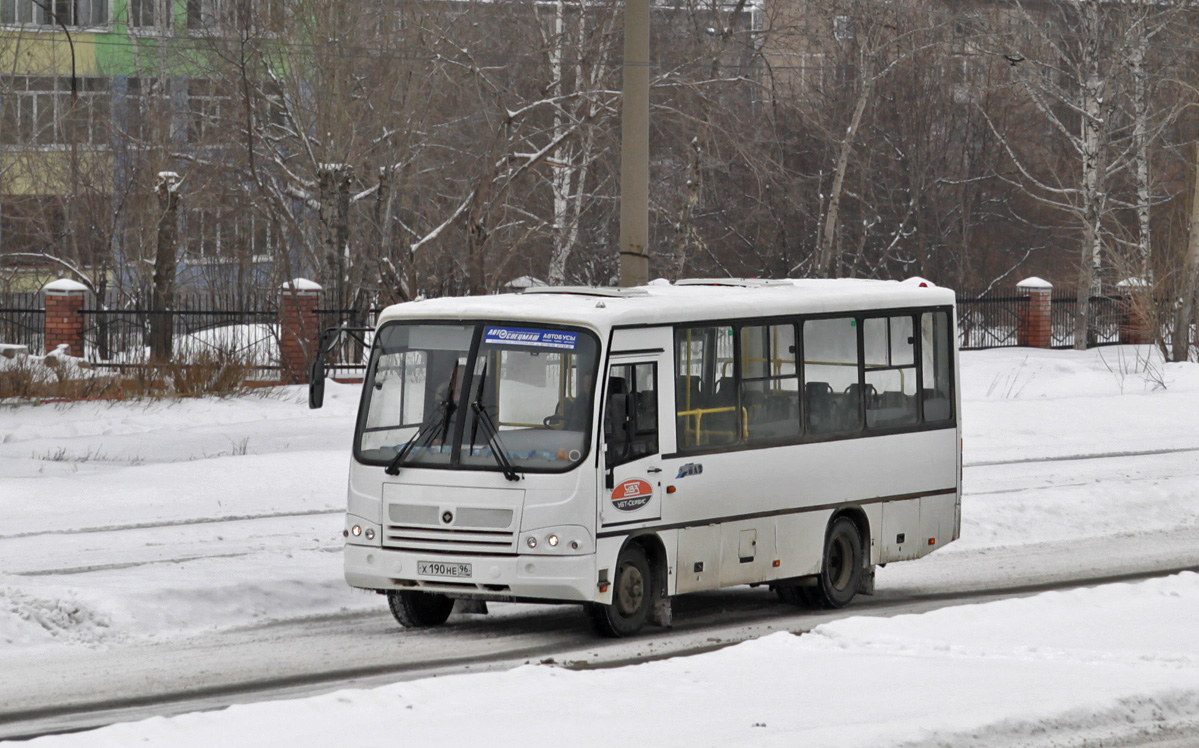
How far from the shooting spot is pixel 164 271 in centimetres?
3591

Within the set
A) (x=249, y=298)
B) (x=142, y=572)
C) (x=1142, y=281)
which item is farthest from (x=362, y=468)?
(x=1142, y=281)

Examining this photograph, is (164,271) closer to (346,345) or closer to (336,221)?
(336,221)

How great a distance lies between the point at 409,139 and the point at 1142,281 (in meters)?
15.7

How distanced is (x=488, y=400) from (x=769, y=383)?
2.42 meters

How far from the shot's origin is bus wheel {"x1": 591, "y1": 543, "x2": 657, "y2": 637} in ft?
35.9

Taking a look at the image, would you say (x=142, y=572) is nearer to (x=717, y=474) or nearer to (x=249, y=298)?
(x=717, y=474)

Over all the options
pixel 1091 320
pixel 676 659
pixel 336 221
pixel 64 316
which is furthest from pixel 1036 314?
pixel 676 659

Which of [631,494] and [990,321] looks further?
[990,321]

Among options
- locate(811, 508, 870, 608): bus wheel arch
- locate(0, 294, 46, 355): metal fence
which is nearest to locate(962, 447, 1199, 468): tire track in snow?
locate(811, 508, 870, 608): bus wheel arch

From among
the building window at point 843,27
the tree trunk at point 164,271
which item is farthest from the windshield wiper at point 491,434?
A: the building window at point 843,27

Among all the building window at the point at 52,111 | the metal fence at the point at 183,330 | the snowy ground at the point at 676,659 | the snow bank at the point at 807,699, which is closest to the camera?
the snow bank at the point at 807,699

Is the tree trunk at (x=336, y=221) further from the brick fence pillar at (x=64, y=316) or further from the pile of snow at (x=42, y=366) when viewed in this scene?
the pile of snow at (x=42, y=366)

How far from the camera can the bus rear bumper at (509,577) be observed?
10.6m

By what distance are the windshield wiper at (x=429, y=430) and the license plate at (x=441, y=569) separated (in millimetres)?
642
